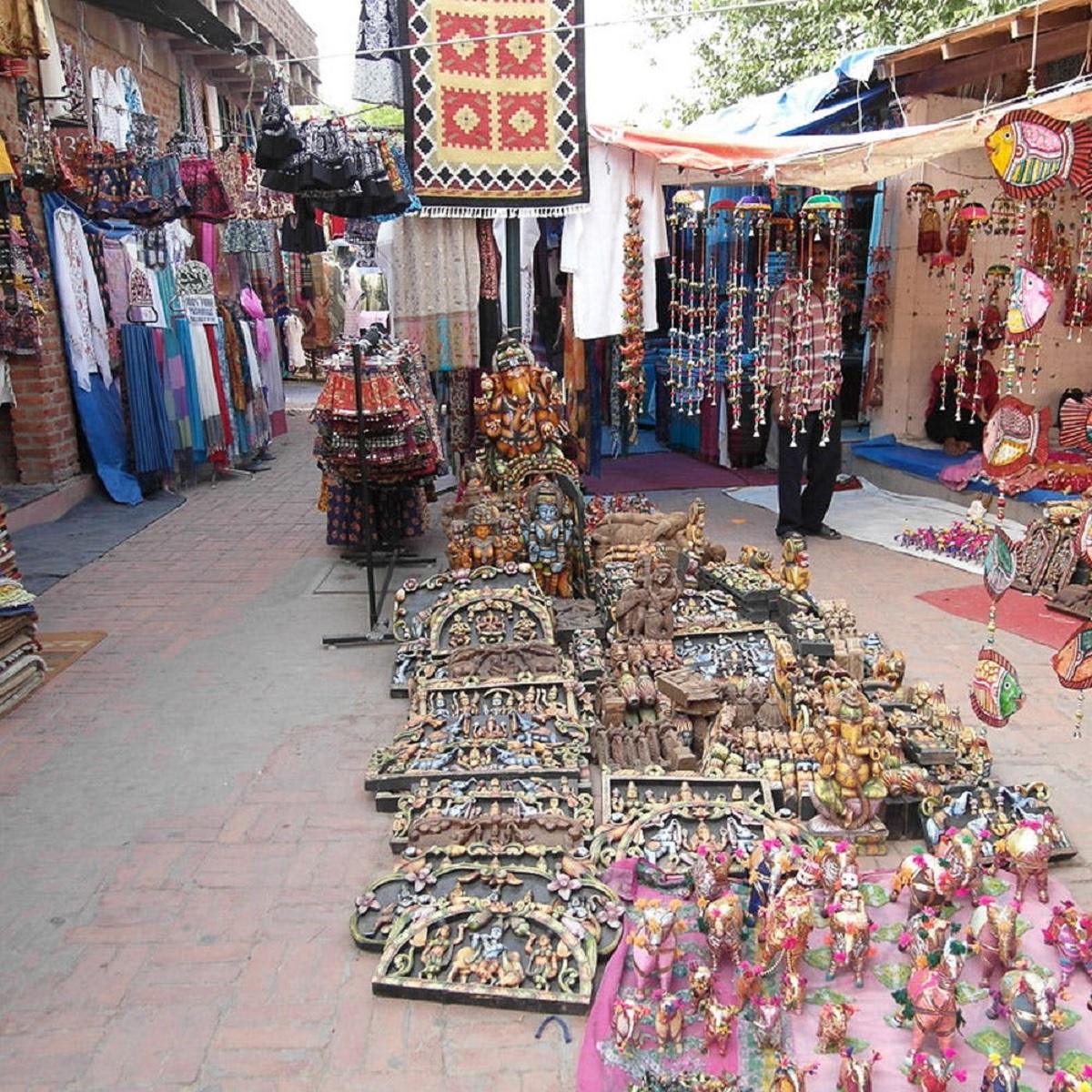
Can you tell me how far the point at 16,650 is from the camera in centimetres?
427

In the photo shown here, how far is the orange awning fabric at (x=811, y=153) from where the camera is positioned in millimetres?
4953

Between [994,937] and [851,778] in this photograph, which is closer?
[994,937]

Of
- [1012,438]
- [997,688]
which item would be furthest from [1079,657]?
[1012,438]

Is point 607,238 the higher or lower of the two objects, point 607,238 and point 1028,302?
the higher

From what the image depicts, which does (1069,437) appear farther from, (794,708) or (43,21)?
(43,21)

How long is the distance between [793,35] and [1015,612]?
29.4 ft

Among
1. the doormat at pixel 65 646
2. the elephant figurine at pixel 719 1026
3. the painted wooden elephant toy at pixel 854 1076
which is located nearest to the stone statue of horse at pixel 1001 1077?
the painted wooden elephant toy at pixel 854 1076

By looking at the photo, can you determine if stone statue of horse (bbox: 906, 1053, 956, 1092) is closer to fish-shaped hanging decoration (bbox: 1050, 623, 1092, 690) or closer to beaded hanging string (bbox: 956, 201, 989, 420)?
fish-shaped hanging decoration (bbox: 1050, 623, 1092, 690)

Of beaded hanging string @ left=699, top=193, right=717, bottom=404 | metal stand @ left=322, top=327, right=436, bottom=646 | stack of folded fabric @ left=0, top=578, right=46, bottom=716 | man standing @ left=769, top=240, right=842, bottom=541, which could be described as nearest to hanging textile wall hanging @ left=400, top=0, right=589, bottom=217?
metal stand @ left=322, top=327, right=436, bottom=646

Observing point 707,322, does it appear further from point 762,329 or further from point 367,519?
point 367,519

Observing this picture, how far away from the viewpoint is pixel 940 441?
8023mm

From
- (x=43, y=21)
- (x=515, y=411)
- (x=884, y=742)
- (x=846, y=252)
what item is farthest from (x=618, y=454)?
(x=884, y=742)

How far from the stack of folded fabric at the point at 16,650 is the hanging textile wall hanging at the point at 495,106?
2811 millimetres

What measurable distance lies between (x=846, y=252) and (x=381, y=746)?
6.15 metres
